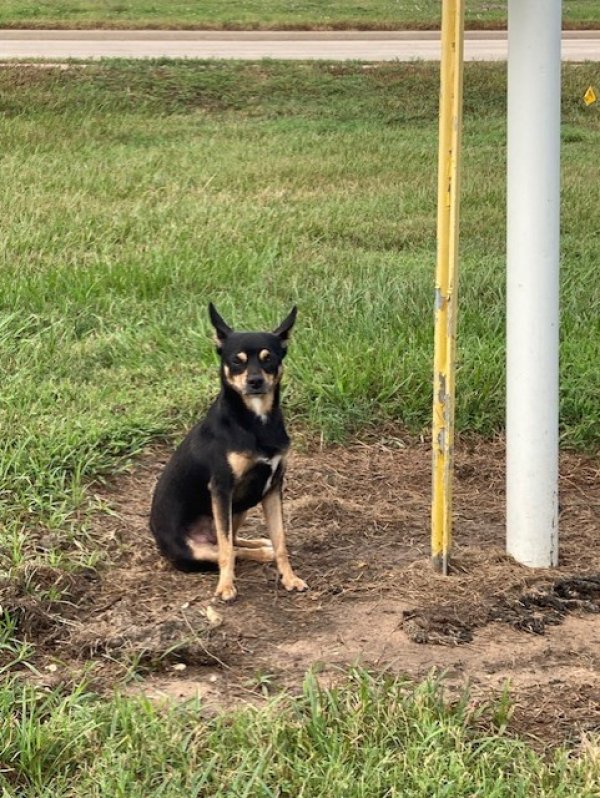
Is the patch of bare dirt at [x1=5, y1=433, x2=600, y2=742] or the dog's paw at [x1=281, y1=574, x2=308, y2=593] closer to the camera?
the patch of bare dirt at [x1=5, y1=433, x2=600, y2=742]

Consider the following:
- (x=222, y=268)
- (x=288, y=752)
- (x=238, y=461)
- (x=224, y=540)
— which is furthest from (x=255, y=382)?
(x=222, y=268)

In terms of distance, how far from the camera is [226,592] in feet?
12.1

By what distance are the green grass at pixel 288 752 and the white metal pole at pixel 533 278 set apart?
1028 millimetres

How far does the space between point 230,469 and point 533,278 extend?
1.06 metres

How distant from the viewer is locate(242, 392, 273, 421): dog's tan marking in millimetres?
3732

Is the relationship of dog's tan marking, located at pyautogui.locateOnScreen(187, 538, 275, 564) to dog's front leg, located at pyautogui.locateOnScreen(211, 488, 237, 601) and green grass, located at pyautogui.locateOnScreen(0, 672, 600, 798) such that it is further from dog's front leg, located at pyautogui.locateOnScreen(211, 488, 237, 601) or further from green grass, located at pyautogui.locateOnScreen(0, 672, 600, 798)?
green grass, located at pyautogui.locateOnScreen(0, 672, 600, 798)

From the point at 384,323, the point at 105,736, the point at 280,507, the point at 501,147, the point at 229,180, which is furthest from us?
the point at 501,147

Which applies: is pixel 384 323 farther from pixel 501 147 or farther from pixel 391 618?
pixel 501 147

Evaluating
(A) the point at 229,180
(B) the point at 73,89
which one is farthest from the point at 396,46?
(A) the point at 229,180

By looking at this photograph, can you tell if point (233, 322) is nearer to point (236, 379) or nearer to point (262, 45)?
point (236, 379)

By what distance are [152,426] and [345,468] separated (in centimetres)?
75

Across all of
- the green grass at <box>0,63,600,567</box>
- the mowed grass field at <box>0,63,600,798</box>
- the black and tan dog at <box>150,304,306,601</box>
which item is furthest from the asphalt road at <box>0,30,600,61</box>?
the black and tan dog at <box>150,304,306,601</box>

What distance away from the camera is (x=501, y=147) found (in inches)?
462

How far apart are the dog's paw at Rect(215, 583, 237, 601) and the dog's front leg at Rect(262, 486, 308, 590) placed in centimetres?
17
